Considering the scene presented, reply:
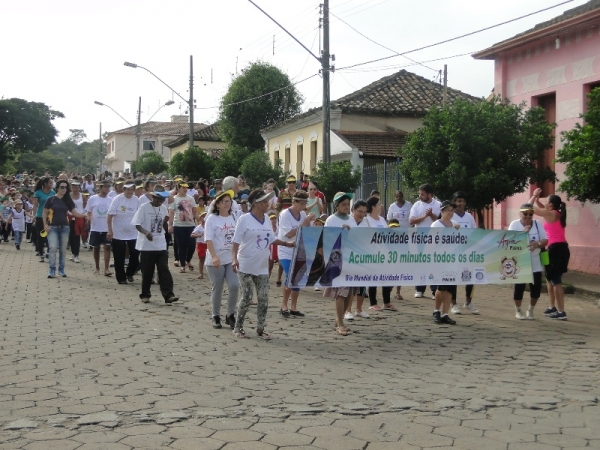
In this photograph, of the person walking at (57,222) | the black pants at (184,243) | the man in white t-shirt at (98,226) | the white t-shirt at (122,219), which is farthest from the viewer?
the black pants at (184,243)

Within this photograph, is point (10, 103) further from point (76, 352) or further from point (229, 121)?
point (76, 352)

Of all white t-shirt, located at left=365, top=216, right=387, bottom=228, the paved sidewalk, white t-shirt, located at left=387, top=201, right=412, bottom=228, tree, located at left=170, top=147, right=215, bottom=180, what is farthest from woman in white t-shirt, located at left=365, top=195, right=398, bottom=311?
tree, located at left=170, top=147, right=215, bottom=180

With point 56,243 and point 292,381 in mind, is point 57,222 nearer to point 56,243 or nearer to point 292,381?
point 56,243

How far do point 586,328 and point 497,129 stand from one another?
276 inches

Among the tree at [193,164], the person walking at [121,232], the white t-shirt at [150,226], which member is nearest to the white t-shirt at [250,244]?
the white t-shirt at [150,226]

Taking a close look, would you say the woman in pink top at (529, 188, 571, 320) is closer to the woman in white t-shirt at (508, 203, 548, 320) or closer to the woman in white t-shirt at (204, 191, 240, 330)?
the woman in white t-shirt at (508, 203, 548, 320)

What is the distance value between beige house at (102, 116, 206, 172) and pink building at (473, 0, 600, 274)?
2814 inches

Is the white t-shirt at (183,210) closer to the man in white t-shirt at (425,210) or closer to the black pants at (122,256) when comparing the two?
the black pants at (122,256)

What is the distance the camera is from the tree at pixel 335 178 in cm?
2417

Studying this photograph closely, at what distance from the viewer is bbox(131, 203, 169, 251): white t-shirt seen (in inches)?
512

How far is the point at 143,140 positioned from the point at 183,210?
290 ft

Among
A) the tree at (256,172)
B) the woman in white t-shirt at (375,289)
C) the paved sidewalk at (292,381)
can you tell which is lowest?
the paved sidewalk at (292,381)

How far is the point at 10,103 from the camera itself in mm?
84375

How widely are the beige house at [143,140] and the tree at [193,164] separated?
5024 cm
